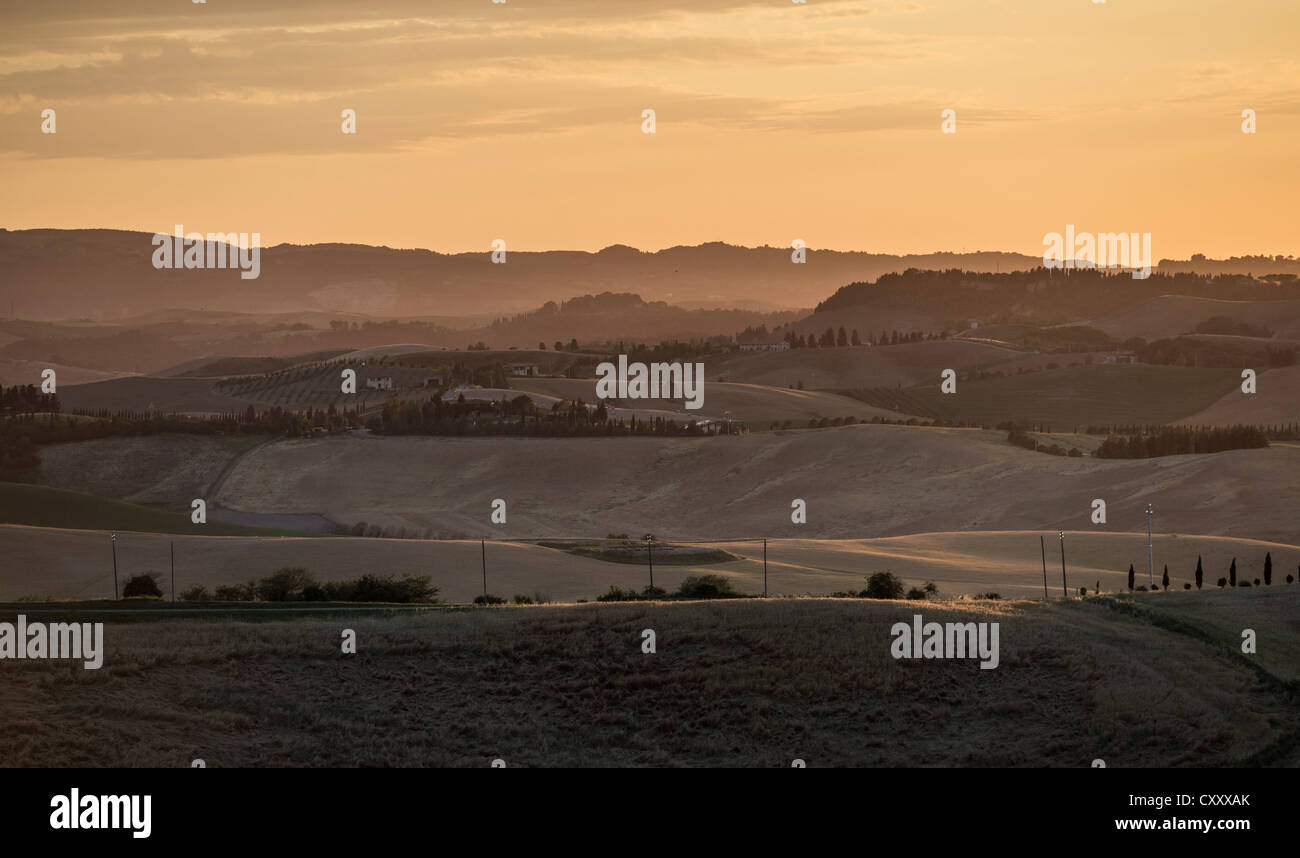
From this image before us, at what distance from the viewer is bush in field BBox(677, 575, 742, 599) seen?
63406 mm

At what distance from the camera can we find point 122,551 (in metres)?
84.5

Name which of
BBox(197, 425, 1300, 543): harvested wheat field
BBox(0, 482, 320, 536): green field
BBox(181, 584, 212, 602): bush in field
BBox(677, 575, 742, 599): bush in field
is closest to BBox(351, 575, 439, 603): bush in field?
BBox(181, 584, 212, 602): bush in field

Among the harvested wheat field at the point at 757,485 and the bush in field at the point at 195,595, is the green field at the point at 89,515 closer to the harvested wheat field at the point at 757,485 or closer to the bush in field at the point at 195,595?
the harvested wheat field at the point at 757,485

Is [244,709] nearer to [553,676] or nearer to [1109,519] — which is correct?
[553,676]

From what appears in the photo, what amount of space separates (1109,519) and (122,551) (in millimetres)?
65620

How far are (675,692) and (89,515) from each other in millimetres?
84336

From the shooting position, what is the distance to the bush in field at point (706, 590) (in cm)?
6341

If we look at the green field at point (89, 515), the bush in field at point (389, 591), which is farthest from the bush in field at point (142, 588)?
the green field at point (89, 515)

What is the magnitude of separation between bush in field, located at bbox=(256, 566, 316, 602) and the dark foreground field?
48.6 feet

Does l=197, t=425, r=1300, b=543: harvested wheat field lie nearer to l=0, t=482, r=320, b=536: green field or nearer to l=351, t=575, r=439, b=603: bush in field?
l=0, t=482, r=320, b=536: green field

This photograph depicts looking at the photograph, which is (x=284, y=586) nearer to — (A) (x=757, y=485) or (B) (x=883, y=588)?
(B) (x=883, y=588)

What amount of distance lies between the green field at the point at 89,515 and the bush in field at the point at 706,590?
52.7 m

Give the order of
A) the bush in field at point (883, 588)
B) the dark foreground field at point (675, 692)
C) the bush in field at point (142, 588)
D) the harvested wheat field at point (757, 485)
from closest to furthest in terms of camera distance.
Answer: the dark foreground field at point (675, 692), the bush in field at point (883, 588), the bush in field at point (142, 588), the harvested wheat field at point (757, 485)
